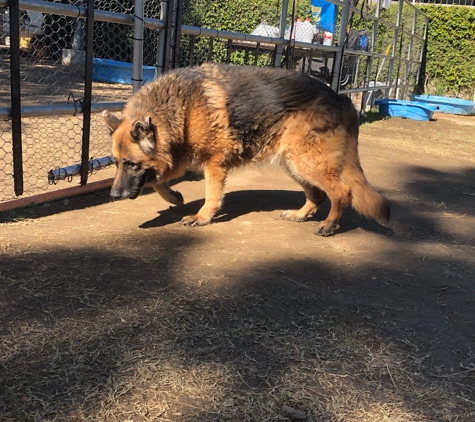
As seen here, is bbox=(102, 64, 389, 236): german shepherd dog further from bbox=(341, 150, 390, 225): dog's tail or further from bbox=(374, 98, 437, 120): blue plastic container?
bbox=(374, 98, 437, 120): blue plastic container

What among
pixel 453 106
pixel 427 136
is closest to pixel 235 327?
pixel 427 136

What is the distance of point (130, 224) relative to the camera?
189 inches

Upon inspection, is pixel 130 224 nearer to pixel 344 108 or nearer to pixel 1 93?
pixel 344 108

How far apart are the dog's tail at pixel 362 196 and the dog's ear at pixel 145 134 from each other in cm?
176

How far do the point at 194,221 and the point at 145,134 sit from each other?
0.94 m

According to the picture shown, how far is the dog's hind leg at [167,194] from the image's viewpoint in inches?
202

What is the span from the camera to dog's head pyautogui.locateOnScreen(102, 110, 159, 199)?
449 centimetres

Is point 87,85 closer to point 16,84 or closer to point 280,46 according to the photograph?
point 16,84

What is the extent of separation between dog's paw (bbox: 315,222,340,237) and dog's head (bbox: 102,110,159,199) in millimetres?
1617

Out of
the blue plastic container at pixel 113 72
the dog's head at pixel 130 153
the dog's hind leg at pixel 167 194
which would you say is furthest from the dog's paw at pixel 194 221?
the blue plastic container at pixel 113 72

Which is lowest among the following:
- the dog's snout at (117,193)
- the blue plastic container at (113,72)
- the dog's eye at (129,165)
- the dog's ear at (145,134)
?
the dog's snout at (117,193)

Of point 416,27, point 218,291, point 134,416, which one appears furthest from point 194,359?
point 416,27

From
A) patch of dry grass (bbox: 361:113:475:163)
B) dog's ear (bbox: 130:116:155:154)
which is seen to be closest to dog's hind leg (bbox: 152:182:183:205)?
dog's ear (bbox: 130:116:155:154)

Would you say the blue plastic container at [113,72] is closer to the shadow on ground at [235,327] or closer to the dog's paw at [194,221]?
the dog's paw at [194,221]
